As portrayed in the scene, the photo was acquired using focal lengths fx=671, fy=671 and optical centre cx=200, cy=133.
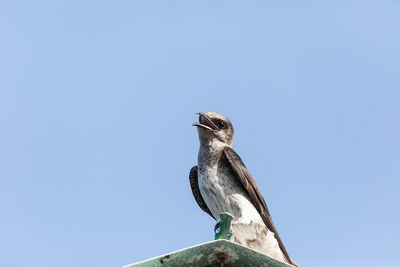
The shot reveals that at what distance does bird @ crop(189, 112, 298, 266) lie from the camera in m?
7.58

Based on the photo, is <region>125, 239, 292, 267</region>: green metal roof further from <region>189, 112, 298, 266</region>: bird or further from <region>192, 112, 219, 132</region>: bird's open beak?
<region>192, 112, 219, 132</region>: bird's open beak

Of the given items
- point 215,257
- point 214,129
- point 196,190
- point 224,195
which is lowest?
point 215,257

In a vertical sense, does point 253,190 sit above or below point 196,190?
below

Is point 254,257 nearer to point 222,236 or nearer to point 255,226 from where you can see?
point 222,236

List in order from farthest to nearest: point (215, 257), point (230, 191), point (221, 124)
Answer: point (221, 124) → point (230, 191) → point (215, 257)

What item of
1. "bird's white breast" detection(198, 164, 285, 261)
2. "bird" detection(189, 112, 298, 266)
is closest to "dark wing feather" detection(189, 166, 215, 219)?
"bird" detection(189, 112, 298, 266)

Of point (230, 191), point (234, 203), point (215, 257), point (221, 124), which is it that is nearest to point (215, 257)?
point (215, 257)

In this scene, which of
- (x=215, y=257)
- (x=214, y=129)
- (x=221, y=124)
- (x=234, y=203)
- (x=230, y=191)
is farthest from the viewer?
(x=221, y=124)

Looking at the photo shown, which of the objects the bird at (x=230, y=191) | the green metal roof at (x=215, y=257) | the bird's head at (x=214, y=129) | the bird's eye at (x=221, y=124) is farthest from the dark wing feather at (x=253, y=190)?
the green metal roof at (x=215, y=257)

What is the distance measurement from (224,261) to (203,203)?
5.46 metres

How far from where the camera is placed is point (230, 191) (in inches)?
315

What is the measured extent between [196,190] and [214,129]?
0.87 meters

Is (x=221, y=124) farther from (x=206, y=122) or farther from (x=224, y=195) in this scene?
(x=224, y=195)

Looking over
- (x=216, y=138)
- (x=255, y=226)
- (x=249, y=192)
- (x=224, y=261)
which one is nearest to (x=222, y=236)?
(x=224, y=261)
